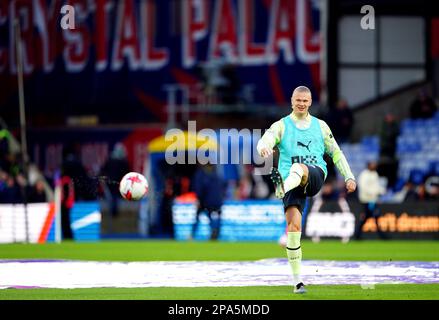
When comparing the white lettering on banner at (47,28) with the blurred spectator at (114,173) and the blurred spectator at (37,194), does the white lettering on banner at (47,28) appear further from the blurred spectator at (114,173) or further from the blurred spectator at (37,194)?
the blurred spectator at (37,194)

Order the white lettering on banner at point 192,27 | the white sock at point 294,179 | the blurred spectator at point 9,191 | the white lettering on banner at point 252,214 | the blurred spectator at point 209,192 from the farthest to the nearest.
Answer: the white lettering on banner at point 192,27 → the white lettering on banner at point 252,214 → the blurred spectator at point 9,191 → the blurred spectator at point 209,192 → the white sock at point 294,179

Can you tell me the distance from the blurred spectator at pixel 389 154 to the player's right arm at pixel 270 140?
75.2 feet

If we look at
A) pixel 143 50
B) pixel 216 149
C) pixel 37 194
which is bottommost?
pixel 37 194

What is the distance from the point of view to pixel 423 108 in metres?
39.4

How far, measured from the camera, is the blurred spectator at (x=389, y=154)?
37.9m

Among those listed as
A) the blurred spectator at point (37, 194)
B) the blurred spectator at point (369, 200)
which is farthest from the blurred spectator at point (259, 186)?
the blurred spectator at point (37, 194)

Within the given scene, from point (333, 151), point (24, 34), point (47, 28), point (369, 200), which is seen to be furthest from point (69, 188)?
point (333, 151)

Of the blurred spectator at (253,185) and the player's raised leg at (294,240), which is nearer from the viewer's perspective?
the player's raised leg at (294,240)

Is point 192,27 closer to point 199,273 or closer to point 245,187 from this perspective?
point 245,187

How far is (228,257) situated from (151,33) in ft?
70.5

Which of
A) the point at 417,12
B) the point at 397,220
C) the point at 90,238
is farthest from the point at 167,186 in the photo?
the point at 417,12

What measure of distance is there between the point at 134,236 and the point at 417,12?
17.3 meters

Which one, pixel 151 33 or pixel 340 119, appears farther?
pixel 151 33

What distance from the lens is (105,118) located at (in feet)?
140
